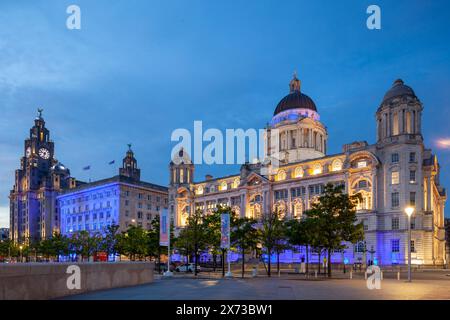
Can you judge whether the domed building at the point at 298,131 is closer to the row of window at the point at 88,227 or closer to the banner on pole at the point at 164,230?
the row of window at the point at 88,227

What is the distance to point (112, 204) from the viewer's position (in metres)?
138

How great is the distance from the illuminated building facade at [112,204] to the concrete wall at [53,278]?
349 feet

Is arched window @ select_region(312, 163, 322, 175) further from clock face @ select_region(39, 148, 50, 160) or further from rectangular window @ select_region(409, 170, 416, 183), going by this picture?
clock face @ select_region(39, 148, 50, 160)

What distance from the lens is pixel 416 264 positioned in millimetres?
84062

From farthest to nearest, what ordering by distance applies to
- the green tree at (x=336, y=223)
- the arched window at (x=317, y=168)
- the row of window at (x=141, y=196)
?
the row of window at (x=141, y=196)
the arched window at (x=317, y=168)
the green tree at (x=336, y=223)

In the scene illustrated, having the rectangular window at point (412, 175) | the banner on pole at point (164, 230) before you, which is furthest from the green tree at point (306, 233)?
the rectangular window at point (412, 175)

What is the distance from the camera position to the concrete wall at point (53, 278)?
60.7 feet

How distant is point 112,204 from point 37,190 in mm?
59098

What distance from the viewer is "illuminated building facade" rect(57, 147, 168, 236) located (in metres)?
137

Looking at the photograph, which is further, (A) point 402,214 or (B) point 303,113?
(B) point 303,113
